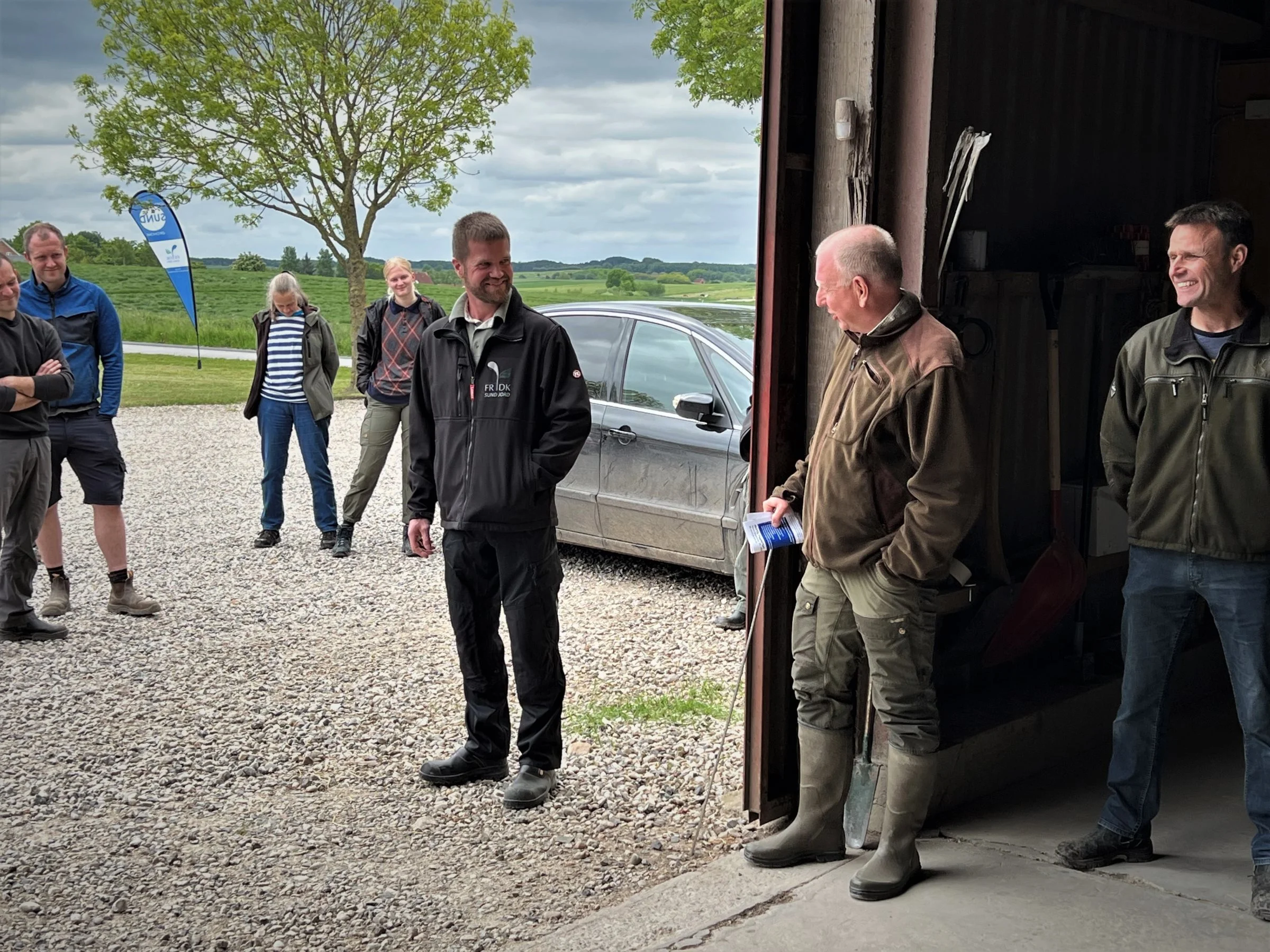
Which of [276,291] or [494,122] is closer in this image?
[276,291]

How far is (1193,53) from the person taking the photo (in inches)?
221

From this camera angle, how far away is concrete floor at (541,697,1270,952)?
10.5ft

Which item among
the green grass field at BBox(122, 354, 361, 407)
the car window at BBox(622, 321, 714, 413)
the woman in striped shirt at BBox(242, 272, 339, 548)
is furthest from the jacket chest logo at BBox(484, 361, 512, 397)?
the green grass field at BBox(122, 354, 361, 407)

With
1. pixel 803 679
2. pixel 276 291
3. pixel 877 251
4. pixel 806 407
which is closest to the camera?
pixel 877 251

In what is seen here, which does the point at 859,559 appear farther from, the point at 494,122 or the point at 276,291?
the point at 494,122

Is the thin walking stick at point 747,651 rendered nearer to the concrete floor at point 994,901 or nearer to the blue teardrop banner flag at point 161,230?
the concrete floor at point 994,901

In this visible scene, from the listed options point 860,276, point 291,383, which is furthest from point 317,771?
point 291,383

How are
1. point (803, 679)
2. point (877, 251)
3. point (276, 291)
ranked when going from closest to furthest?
1. point (877, 251)
2. point (803, 679)
3. point (276, 291)

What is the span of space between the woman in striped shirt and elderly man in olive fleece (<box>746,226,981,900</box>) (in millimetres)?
5914

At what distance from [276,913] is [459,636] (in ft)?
4.04

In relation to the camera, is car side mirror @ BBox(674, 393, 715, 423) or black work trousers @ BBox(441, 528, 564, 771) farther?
car side mirror @ BBox(674, 393, 715, 423)

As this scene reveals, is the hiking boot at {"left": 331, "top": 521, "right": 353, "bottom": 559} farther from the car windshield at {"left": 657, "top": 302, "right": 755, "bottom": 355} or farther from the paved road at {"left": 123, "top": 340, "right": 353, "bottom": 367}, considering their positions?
the paved road at {"left": 123, "top": 340, "right": 353, "bottom": 367}

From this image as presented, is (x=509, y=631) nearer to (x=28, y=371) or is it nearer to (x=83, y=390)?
(x=28, y=371)

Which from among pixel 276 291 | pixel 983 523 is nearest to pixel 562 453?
pixel 983 523
